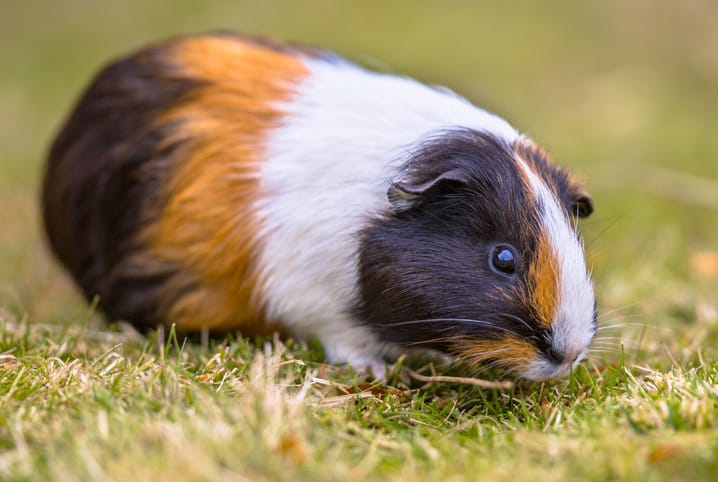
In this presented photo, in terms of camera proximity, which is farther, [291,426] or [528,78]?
[528,78]

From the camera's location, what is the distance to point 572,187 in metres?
3.91

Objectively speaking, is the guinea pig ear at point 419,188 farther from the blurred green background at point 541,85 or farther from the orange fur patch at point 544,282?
the blurred green background at point 541,85

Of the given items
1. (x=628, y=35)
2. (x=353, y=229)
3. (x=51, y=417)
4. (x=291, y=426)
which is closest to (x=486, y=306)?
(x=353, y=229)

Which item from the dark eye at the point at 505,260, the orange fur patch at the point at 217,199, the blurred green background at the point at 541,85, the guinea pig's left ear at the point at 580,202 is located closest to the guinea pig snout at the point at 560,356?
the dark eye at the point at 505,260

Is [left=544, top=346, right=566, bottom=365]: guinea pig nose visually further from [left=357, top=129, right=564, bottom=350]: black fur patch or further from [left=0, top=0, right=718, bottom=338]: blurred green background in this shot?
[left=0, top=0, right=718, bottom=338]: blurred green background

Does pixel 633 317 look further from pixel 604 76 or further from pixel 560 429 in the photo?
pixel 604 76

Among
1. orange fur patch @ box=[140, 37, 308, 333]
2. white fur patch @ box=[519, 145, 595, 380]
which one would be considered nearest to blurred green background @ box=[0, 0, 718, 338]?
orange fur patch @ box=[140, 37, 308, 333]

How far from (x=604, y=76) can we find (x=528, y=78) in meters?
0.90

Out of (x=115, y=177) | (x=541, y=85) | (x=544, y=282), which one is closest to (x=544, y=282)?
(x=544, y=282)

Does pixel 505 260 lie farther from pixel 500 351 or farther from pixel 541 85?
pixel 541 85

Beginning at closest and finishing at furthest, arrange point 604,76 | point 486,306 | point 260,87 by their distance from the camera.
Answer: point 486,306, point 260,87, point 604,76

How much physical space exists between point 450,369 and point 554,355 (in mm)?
636

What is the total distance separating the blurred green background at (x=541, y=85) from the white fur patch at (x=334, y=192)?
1.14 meters

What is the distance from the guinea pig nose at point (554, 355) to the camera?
337 cm
